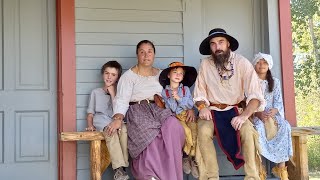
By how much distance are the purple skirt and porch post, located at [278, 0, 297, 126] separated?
1.37 m

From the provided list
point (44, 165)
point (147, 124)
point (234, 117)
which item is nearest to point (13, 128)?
point (44, 165)

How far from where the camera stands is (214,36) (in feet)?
12.1

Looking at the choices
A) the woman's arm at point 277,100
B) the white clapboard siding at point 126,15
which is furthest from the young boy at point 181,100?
the woman's arm at point 277,100

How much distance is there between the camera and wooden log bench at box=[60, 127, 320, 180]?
11.7 feet

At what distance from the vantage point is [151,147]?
3.42m

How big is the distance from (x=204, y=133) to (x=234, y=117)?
0.28 m

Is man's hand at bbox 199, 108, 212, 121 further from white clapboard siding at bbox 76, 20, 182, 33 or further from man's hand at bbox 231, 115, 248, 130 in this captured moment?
white clapboard siding at bbox 76, 20, 182, 33

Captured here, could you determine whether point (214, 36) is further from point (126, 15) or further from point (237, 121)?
point (126, 15)

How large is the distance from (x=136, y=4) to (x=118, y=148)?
1.52 metres

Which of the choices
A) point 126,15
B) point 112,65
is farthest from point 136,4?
point 112,65

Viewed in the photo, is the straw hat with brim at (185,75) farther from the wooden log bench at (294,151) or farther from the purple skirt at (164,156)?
the wooden log bench at (294,151)

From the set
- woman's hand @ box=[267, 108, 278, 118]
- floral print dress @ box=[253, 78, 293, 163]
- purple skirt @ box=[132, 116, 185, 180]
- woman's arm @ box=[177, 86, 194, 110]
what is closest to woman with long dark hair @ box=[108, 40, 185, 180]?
purple skirt @ box=[132, 116, 185, 180]

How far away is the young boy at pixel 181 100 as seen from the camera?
3576 mm

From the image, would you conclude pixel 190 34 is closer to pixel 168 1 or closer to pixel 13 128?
pixel 168 1
